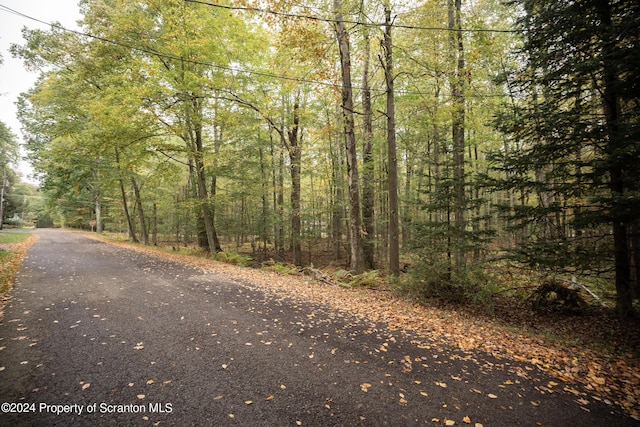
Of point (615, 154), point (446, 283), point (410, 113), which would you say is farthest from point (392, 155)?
point (410, 113)

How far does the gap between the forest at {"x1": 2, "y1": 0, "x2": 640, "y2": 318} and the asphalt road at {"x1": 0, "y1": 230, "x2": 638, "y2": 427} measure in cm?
305

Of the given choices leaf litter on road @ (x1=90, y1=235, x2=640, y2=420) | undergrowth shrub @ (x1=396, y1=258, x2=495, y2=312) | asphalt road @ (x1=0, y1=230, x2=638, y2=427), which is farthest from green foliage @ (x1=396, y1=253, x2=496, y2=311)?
asphalt road @ (x1=0, y1=230, x2=638, y2=427)

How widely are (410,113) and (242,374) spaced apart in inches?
537

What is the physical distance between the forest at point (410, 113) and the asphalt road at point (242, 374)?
3.05 m

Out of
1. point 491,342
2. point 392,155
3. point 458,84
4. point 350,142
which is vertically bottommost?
point 491,342

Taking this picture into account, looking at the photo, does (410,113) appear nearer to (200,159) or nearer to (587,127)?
(587,127)

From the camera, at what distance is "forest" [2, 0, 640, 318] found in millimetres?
5188

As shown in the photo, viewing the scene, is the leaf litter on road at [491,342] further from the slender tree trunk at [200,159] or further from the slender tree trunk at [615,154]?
the slender tree trunk at [200,159]

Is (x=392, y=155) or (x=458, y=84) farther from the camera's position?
(x=458, y=84)

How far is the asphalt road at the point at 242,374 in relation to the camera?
2.69 metres

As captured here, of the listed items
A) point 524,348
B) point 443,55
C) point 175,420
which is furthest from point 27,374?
point 443,55

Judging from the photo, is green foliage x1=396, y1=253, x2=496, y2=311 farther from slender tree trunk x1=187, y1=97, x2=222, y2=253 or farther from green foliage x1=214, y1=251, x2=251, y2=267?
slender tree trunk x1=187, y1=97, x2=222, y2=253

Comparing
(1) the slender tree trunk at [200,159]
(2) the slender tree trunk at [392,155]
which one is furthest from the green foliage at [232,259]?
(2) the slender tree trunk at [392,155]

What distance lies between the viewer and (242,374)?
11.0 feet
